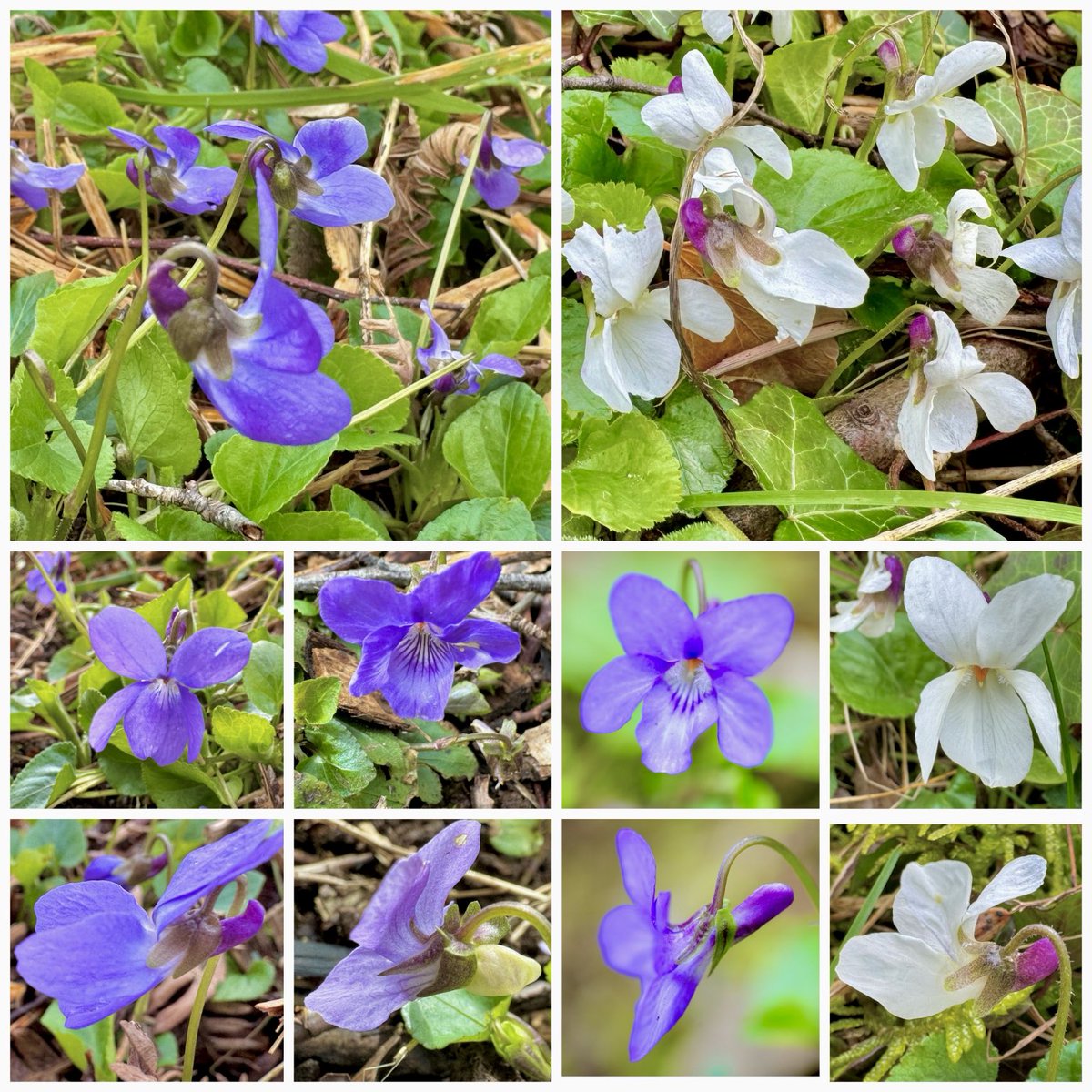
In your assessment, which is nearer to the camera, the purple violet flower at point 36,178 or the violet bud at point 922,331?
the violet bud at point 922,331

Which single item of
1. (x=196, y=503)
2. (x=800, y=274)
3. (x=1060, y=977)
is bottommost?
(x=1060, y=977)

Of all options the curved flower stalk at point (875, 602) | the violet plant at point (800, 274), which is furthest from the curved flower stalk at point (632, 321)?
the curved flower stalk at point (875, 602)

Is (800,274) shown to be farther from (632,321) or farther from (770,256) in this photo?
(632,321)

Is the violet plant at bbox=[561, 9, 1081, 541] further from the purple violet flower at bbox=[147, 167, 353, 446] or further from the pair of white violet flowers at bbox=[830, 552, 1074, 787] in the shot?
the purple violet flower at bbox=[147, 167, 353, 446]

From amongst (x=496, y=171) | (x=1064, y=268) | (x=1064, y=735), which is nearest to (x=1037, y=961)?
(x=1064, y=735)

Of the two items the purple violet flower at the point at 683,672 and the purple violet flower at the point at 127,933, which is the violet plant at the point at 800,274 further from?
the purple violet flower at the point at 127,933

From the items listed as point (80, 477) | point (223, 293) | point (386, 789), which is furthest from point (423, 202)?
point (386, 789)
